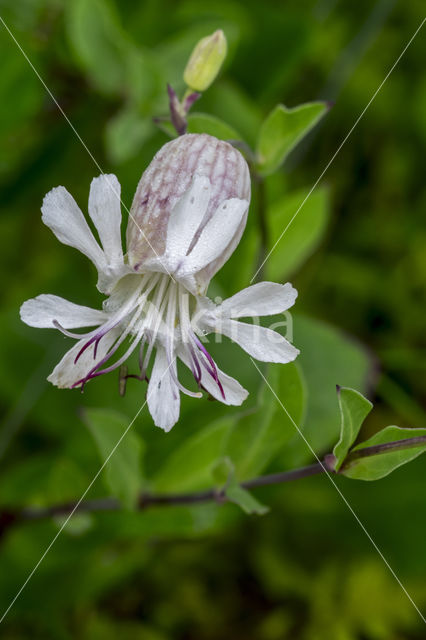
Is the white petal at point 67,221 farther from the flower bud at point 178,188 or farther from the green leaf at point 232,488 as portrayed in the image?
the green leaf at point 232,488

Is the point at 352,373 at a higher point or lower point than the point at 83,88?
lower

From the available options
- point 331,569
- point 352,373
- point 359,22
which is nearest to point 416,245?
point 352,373

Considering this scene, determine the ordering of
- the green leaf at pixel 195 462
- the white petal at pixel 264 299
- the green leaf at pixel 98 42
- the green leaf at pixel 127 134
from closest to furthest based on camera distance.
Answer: the white petal at pixel 264 299, the green leaf at pixel 195 462, the green leaf at pixel 127 134, the green leaf at pixel 98 42

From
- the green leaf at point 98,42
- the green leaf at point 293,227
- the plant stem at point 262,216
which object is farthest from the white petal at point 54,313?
the green leaf at point 98,42

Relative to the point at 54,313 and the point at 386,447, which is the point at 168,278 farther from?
the point at 386,447

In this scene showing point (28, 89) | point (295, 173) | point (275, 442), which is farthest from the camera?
point (295, 173)

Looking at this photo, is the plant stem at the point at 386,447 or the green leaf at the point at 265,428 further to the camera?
the green leaf at the point at 265,428

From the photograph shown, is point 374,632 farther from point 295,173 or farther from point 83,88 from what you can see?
point 83,88

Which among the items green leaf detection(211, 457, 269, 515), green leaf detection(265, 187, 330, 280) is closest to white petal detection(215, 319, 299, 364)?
green leaf detection(211, 457, 269, 515)
